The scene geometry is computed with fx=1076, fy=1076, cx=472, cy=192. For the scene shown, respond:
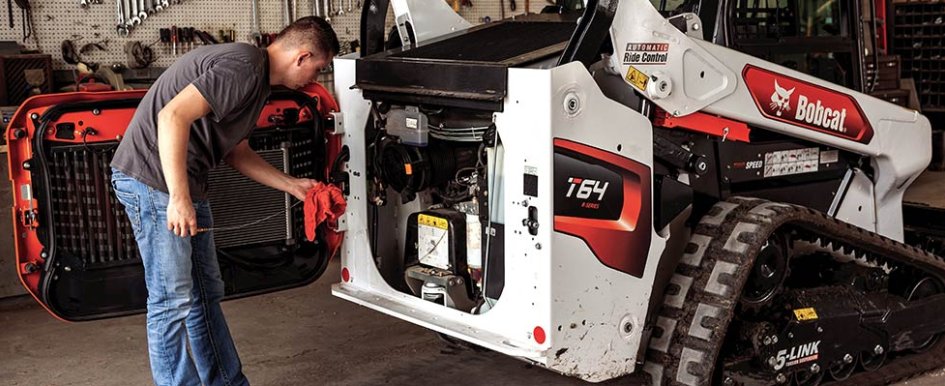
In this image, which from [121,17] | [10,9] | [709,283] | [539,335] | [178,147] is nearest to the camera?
[178,147]

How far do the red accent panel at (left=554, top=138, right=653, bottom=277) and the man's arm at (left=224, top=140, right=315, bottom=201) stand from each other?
119 cm

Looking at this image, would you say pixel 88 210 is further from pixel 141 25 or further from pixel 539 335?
pixel 141 25

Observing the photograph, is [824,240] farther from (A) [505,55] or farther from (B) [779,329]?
(A) [505,55]

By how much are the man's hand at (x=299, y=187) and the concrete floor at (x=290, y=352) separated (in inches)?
35.8

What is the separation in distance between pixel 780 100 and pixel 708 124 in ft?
1.21

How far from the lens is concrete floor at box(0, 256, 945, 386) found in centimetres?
466

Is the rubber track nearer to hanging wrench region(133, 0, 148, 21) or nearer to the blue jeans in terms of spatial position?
the blue jeans

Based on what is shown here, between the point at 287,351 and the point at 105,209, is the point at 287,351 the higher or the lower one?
the lower one

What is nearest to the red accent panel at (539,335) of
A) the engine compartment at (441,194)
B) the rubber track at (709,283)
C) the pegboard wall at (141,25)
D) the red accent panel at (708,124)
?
the engine compartment at (441,194)

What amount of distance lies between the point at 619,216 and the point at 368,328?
208 centimetres

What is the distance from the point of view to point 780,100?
417 cm

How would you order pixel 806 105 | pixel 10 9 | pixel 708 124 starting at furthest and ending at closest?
pixel 10 9 → pixel 806 105 → pixel 708 124

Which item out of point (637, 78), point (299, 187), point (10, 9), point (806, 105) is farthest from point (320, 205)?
point (10, 9)

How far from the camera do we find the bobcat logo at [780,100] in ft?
13.6
